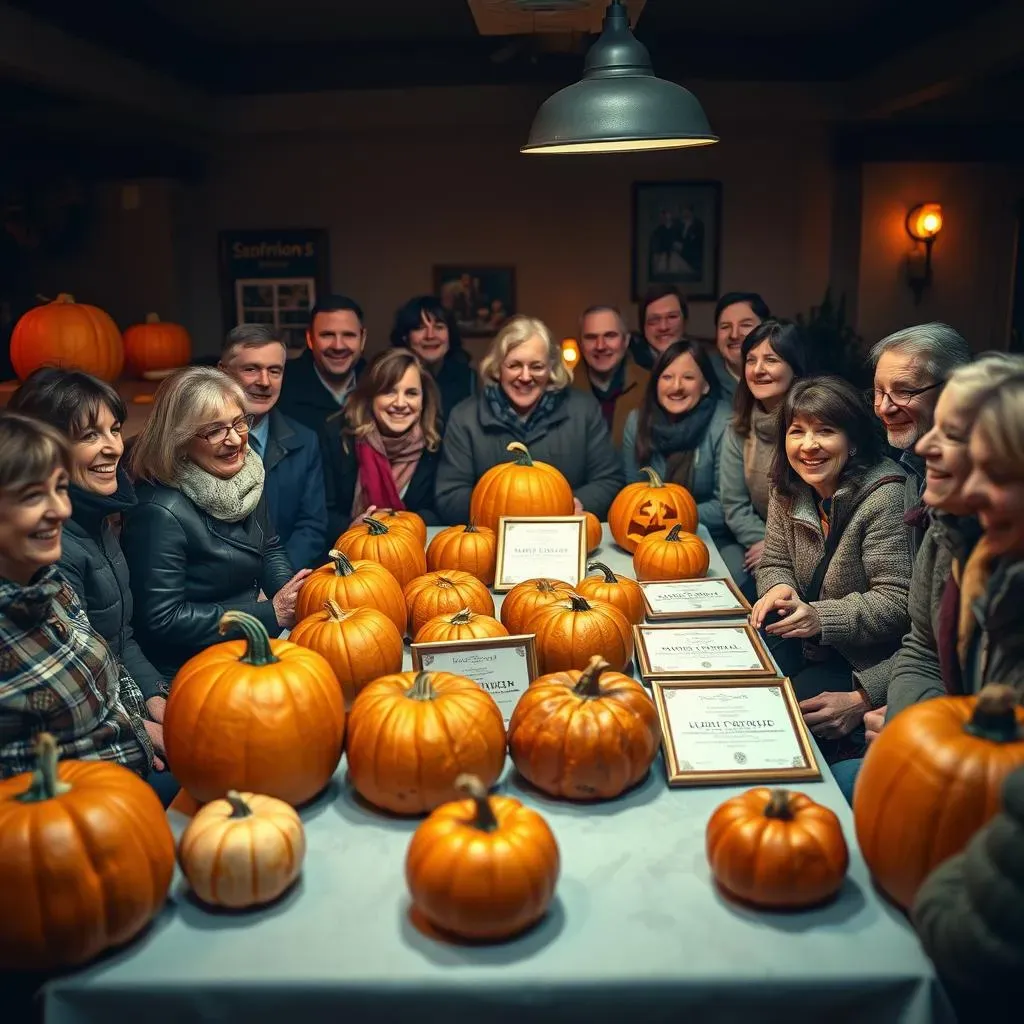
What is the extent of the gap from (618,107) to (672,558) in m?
1.29

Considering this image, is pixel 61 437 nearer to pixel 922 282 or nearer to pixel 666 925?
pixel 666 925

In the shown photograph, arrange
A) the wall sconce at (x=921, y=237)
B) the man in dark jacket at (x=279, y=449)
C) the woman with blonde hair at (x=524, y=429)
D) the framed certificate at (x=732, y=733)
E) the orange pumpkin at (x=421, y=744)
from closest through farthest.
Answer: the orange pumpkin at (x=421, y=744), the framed certificate at (x=732, y=733), the man in dark jacket at (x=279, y=449), the woman with blonde hair at (x=524, y=429), the wall sconce at (x=921, y=237)

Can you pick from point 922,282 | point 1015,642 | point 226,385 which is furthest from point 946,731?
point 922,282

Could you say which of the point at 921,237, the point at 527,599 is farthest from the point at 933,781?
the point at 921,237

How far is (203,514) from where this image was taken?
291 centimetres

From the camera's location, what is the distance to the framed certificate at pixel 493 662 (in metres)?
2.20

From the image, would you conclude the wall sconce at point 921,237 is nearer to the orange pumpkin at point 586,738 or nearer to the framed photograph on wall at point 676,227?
the framed photograph on wall at point 676,227

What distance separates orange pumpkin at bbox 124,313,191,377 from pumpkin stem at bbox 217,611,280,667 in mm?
3792

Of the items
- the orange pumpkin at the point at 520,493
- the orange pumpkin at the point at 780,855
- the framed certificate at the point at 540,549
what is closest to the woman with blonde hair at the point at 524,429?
the orange pumpkin at the point at 520,493

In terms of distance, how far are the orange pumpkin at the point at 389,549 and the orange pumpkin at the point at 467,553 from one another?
0.05 meters

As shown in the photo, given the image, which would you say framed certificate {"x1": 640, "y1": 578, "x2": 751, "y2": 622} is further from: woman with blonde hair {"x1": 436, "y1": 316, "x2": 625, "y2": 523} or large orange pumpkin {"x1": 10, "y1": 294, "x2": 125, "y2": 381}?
large orange pumpkin {"x1": 10, "y1": 294, "x2": 125, "y2": 381}

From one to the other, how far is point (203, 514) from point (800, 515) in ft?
5.55

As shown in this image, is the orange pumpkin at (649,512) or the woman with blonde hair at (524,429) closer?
the orange pumpkin at (649,512)

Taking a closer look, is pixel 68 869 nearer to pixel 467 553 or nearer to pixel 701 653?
pixel 701 653
